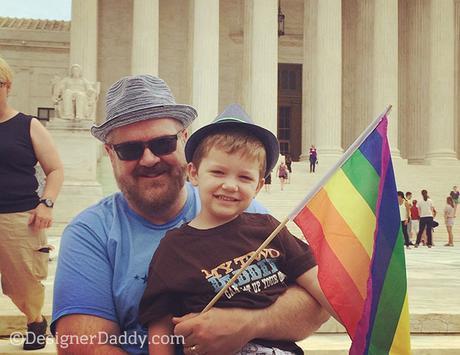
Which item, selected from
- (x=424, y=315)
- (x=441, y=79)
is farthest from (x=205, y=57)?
(x=424, y=315)

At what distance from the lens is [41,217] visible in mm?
5484

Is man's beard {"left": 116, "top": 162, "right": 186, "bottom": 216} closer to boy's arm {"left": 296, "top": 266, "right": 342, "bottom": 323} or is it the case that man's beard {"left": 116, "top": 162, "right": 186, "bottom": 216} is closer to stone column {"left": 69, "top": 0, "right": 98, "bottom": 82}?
boy's arm {"left": 296, "top": 266, "right": 342, "bottom": 323}

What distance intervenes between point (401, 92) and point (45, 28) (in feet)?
84.8

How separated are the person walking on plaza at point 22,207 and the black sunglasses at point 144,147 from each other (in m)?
2.30

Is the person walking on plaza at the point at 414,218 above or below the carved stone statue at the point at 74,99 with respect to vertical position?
below

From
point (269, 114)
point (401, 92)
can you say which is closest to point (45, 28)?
point (269, 114)

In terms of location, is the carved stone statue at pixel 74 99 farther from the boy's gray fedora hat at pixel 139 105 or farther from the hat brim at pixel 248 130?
the hat brim at pixel 248 130

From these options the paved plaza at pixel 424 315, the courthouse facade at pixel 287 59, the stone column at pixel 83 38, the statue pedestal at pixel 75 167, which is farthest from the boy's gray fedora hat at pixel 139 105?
the stone column at pixel 83 38

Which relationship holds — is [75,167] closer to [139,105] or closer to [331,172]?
[139,105]

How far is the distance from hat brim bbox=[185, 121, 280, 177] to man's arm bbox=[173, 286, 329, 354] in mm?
629

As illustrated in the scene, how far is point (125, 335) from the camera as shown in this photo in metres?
3.32

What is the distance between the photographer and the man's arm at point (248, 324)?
117 inches

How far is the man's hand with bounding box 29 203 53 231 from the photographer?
5.48m

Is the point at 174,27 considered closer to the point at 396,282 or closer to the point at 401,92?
the point at 401,92
